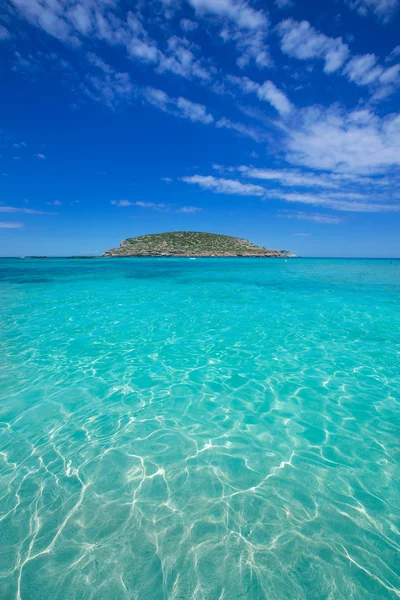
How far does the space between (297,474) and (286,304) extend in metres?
16.3

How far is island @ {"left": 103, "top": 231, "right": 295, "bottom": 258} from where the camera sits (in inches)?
5049

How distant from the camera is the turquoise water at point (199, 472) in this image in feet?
10.7

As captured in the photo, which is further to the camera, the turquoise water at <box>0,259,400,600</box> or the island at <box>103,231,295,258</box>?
the island at <box>103,231,295,258</box>

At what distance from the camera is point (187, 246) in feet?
428

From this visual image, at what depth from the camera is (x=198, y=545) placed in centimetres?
355

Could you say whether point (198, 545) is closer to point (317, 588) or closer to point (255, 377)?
point (317, 588)

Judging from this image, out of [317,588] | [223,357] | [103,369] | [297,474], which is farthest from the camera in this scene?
[223,357]

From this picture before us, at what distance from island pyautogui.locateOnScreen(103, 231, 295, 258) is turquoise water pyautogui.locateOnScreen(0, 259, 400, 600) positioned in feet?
394

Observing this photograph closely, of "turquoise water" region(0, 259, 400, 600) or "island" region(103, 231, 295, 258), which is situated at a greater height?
"island" region(103, 231, 295, 258)

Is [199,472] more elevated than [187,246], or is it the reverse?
[187,246]

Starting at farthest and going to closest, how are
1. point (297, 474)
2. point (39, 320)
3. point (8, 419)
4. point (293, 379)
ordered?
point (39, 320) < point (293, 379) < point (8, 419) < point (297, 474)

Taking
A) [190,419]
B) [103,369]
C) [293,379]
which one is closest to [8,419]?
[103,369]

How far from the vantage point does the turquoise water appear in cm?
326

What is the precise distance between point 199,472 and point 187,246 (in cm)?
12911
